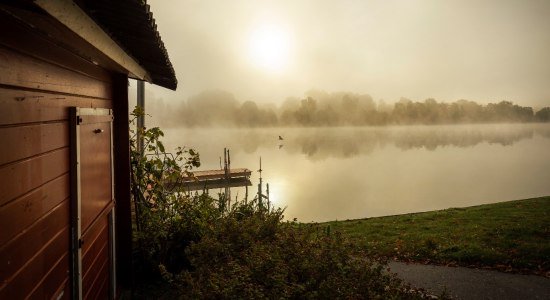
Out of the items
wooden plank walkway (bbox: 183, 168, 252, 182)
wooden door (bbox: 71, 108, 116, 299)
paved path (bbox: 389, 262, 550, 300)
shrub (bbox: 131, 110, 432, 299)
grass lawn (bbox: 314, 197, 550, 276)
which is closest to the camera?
wooden door (bbox: 71, 108, 116, 299)

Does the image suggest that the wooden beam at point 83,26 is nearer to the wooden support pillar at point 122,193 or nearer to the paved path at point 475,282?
the wooden support pillar at point 122,193

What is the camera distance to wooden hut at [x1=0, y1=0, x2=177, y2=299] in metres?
1.99

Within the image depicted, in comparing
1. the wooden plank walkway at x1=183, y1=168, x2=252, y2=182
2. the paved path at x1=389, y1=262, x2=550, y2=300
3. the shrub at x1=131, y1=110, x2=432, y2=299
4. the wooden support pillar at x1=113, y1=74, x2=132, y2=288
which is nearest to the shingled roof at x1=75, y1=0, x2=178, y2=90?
the wooden support pillar at x1=113, y1=74, x2=132, y2=288

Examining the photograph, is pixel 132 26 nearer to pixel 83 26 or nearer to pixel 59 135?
pixel 83 26

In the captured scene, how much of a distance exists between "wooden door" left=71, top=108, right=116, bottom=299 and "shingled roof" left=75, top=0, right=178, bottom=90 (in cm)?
84

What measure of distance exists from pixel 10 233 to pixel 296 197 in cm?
3478

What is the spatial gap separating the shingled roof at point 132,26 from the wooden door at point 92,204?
2.77 feet

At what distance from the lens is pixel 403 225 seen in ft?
42.5

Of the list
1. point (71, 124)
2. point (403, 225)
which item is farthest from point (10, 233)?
point (403, 225)

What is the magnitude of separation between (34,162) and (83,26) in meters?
1.04

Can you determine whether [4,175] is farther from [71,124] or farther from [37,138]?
[71,124]

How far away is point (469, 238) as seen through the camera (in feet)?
32.9

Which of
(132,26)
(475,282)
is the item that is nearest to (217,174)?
(475,282)

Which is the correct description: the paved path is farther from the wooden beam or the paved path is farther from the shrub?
the wooden beam
